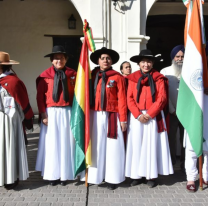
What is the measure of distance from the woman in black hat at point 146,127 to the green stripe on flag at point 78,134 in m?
0.67

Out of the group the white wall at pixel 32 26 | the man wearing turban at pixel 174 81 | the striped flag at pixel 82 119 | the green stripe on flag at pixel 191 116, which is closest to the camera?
the green stripe on flag at pixel 191 116

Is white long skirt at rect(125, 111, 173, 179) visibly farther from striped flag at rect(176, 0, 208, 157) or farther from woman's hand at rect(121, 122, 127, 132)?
striped flag at rect(176, 0, 208, 157)

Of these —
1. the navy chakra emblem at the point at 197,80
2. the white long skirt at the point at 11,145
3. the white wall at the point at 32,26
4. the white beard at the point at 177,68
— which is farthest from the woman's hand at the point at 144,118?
the white wall at the point at 32,26

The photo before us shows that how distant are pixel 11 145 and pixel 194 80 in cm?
268

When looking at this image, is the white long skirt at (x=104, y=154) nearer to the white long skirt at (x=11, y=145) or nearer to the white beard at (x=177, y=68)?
the white long skirt at (x=11, y=145)

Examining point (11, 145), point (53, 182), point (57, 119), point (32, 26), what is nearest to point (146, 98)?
point (57, 119)

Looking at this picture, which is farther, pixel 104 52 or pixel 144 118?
pixel 104 52

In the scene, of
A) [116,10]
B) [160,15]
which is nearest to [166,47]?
[160,15]

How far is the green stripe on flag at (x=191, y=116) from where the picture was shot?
3596 mm

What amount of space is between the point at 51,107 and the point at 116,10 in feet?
12.5

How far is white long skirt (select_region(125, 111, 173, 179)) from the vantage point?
3838 mm

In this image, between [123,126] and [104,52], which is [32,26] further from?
[123,126]

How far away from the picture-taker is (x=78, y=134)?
384cm

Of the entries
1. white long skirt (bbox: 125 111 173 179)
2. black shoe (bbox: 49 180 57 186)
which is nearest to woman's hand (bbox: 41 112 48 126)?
black shoe (bbox: 49 180 57 186)
